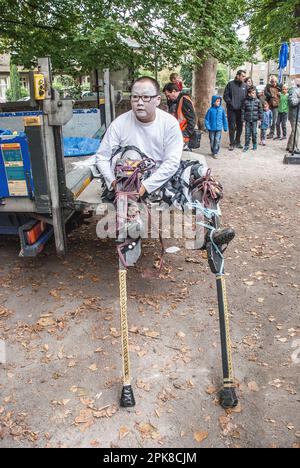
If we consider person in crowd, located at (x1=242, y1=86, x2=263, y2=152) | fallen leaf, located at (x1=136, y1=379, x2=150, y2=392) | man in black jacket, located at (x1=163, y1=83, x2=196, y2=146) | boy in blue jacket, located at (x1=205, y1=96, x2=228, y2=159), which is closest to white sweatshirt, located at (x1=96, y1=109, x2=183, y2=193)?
fallen leaf, located at (x1=136, y1=379, x2=150, y2=392)

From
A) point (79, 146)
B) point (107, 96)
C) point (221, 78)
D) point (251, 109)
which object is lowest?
point (79, 146)

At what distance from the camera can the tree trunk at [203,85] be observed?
46.2 feet

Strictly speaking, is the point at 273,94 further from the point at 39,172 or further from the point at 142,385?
the point at 142,385

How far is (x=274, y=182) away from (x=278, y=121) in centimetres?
570

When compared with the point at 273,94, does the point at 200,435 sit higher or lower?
lower

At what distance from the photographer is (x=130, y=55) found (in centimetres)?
832

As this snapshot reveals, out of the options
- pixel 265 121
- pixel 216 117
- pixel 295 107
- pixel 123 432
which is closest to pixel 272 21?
pixel 265 121

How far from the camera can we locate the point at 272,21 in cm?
1791

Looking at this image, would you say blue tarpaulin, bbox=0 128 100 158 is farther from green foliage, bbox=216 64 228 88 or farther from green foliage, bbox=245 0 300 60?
green foliage, bbox=216 64 228 88

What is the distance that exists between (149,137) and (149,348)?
187 cm

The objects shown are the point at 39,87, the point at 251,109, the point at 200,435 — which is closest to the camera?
the point at 200,435

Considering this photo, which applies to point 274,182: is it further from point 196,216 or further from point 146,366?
point 146,366

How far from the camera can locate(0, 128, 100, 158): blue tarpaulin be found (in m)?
5.55
